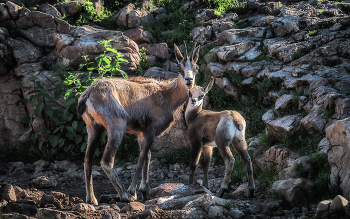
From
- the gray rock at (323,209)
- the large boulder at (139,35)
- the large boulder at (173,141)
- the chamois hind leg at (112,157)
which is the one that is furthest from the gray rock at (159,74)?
the gray rock at (323,209)

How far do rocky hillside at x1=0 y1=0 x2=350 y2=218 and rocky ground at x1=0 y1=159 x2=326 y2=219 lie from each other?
0.31m

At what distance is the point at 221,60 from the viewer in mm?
10102

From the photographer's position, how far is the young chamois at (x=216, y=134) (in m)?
6.21

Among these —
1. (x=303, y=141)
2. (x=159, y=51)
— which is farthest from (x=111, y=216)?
(x=159, y=51)

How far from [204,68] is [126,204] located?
6.03m

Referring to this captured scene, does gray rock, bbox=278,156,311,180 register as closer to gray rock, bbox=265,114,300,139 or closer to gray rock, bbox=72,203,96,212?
gray rock, bbox=265,114,300,139

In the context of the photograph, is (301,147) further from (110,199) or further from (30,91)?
(30,91)

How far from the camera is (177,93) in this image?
7.12 m

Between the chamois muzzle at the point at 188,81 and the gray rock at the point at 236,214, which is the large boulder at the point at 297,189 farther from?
the chamois muzzle at the point at 188,81

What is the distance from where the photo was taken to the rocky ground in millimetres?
4582

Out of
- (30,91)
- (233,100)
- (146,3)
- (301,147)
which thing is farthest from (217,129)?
(146,3)

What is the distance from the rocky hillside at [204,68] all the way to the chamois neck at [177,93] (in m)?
1.89

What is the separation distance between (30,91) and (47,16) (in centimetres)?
255

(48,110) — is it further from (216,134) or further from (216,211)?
(216,211)
